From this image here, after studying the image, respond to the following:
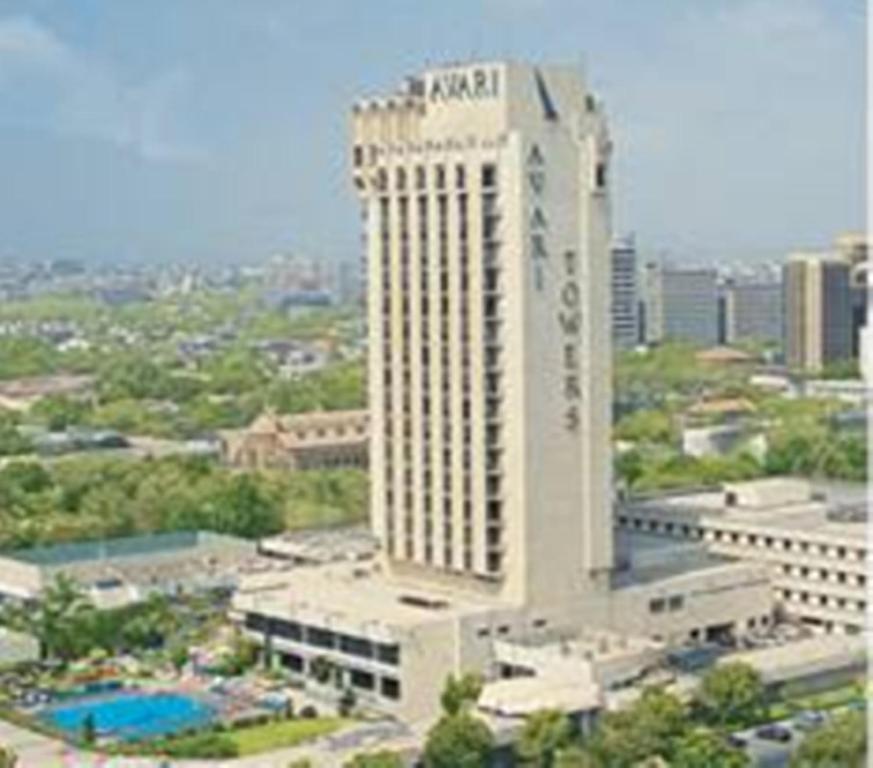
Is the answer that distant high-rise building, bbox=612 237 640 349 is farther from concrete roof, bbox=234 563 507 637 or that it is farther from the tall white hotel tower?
the tall white hotel tower

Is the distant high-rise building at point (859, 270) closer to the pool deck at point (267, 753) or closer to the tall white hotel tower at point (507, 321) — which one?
the tall white hotel tower at point (507, 321)

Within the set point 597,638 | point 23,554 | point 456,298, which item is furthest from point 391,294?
point 23,554

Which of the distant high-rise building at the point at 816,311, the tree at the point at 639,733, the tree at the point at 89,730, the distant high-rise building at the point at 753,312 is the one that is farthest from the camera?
the distant high-rise building at the point at 753,312

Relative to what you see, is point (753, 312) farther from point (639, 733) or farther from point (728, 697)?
point (639, 733)

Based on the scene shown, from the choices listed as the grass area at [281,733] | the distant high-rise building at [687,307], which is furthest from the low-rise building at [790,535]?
the distant high-rise building at [687,307]

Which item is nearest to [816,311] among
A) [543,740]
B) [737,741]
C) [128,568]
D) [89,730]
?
[128,568]

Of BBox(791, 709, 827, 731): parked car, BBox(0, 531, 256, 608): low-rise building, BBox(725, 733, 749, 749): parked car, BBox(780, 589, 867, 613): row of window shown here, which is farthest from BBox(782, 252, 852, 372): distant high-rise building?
BBox(725, 733, 749, 749): parked car
